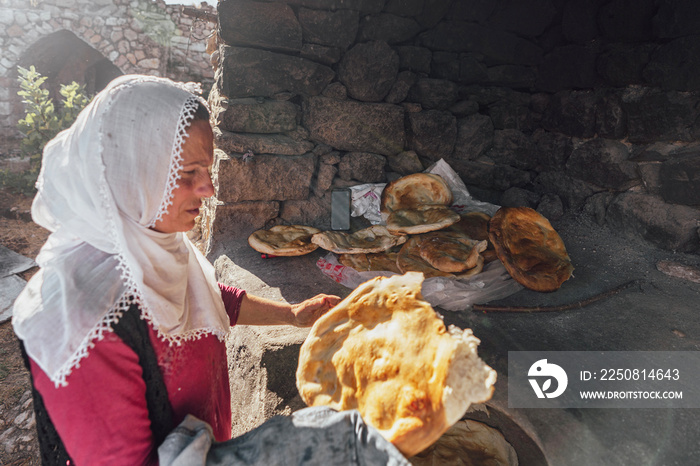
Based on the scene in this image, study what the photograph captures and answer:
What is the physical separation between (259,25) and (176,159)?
2.66m

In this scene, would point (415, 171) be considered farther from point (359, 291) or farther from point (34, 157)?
point (34, 157)

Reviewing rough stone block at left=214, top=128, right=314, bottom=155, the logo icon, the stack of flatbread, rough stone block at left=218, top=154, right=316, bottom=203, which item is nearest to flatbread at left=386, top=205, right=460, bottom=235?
the stack of flatbread

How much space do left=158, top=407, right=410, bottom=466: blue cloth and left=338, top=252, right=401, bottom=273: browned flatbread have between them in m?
1.99

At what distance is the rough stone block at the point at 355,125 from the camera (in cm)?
362

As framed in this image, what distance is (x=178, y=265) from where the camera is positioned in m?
1.28

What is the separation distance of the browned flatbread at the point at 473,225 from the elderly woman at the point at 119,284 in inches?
97.8

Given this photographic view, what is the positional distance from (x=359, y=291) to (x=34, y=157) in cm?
742

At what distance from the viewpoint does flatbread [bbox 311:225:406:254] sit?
122 inches

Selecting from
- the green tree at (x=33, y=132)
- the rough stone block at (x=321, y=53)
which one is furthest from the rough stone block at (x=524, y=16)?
the green tree at (x=33, y=132)

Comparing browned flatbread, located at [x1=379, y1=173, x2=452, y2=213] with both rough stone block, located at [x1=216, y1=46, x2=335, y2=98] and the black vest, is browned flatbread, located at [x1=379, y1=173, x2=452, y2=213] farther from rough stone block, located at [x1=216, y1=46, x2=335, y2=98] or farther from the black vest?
the black vest

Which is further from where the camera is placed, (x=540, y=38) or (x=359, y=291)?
(x=540, y=38)

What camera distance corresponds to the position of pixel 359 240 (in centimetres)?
332

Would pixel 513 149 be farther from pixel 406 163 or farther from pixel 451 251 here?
pixel 451 251

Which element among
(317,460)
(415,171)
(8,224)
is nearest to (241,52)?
(415,171)
